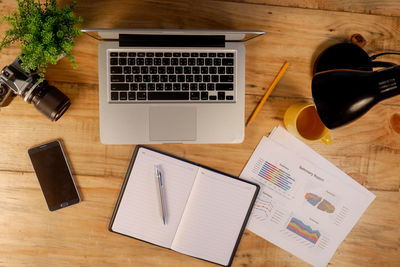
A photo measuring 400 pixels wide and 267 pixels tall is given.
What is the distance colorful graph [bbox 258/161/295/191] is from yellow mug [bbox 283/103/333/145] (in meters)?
Result: 0.13

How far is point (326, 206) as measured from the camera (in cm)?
95

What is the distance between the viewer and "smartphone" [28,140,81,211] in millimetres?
890

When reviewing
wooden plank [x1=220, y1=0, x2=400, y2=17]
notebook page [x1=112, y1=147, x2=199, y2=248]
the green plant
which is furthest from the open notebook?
wooden plank [x1=220, y1=0, x2=400, y2=17]

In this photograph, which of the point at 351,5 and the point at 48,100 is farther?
the point at 351,5

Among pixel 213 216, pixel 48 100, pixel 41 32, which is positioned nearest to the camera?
pixel 41 32

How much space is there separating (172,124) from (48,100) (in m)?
0.35

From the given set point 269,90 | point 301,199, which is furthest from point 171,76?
point 301,199

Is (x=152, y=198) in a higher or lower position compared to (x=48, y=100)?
lower

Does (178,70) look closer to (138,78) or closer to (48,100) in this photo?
(138,78)

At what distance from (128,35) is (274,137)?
1.74ft

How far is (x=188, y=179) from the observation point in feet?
3.03

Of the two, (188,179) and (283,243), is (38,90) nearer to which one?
(188,179)

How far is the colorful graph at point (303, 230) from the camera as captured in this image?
0.95 metres

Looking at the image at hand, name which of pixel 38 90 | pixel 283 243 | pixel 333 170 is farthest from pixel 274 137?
pixel 38 90
